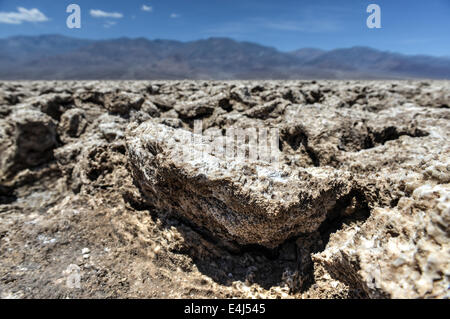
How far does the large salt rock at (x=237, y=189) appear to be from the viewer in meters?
2.62

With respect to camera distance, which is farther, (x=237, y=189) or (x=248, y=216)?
(x=248, y=216)

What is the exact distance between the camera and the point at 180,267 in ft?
10.5

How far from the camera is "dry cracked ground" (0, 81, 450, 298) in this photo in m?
2.29

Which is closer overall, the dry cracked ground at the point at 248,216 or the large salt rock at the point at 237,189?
the dry cracked ground at the point at 248,216

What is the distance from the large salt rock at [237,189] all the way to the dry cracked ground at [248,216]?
0.02 m

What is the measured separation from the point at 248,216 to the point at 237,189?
33 centimetres

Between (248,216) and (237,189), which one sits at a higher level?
(237,189)

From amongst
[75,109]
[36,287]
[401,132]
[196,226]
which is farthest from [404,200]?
[75,109]

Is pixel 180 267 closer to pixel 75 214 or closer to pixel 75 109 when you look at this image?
pixel 75 214

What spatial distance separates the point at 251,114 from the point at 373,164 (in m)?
2.34

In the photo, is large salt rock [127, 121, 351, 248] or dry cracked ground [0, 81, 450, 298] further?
large salt rock [127, 121, 351, 248]

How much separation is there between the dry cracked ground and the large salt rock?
2 centimetres

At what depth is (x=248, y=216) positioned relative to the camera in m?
2.70

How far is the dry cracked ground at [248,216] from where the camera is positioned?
2287 mm
